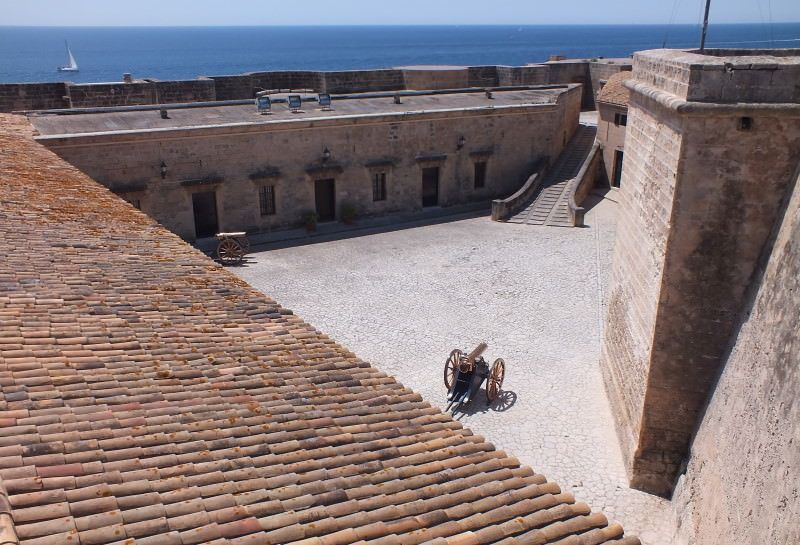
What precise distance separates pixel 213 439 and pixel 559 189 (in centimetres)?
2358

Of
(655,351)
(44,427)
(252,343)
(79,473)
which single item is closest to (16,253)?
(252,343)

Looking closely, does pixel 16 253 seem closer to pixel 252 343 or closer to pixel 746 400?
pixel 252 343

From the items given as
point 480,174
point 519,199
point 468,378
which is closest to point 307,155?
point 480,174

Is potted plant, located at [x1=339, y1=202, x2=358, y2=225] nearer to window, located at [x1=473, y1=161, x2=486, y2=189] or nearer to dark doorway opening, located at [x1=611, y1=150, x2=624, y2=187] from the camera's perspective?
window, located at [x1=473, y1=161, x2=486, y2=189]

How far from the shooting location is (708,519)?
9.27m

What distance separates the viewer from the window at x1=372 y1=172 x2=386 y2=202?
25406mm

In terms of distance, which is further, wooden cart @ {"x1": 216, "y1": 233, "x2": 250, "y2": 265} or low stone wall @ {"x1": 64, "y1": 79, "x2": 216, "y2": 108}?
low stone wall @ {"x1": 64, "y1": 79, "x2": 216, "y2": 108}

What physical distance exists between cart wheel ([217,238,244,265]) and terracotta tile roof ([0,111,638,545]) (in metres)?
11.8

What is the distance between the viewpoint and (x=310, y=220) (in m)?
24.1

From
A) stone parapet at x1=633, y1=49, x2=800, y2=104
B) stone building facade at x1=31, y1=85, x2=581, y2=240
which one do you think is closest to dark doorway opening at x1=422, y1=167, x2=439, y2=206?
stone building facade at x1=31, y1=85, x2=581, y2=240

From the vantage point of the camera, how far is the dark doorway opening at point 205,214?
893 inches

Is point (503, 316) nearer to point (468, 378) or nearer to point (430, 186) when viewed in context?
point (468, 378)

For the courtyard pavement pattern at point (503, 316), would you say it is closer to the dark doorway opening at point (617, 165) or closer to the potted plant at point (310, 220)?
the potted plant at point (310, 220)

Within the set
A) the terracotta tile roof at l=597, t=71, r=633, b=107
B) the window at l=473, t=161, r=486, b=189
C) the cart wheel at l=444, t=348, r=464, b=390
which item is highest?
the terracotta tile roof at l=597, t=71, r=633, b=107
